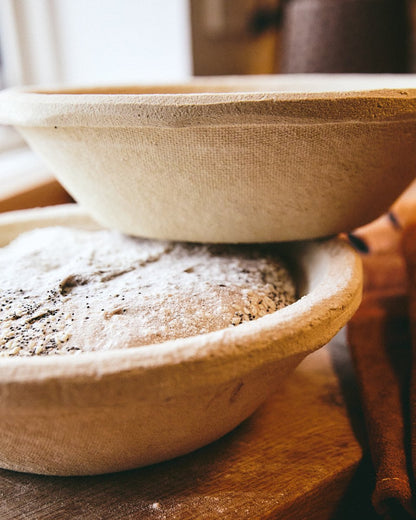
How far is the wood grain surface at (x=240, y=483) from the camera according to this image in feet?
1.49

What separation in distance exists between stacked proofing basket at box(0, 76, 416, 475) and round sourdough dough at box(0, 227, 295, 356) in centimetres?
3

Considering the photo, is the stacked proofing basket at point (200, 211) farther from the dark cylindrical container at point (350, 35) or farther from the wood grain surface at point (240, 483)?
the dark cylindrical container at point (350, 35)

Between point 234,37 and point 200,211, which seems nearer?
point 200,211

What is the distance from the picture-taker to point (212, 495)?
0.47 m

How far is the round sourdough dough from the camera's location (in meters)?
0.45

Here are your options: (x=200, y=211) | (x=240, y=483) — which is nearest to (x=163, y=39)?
(x=200, y=211)

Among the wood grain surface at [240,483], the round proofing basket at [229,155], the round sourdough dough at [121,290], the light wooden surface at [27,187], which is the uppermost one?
the round proofing basket at [229,155]

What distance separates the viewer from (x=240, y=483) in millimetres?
→ 488

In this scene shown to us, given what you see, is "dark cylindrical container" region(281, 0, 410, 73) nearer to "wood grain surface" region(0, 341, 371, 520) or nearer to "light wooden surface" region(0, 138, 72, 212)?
"light wooden surface" region(0, 138, 72, 212)

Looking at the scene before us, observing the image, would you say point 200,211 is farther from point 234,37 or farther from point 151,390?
point 234,37

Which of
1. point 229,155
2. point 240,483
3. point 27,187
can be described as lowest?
point 240,483

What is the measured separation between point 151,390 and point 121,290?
0.55 feet

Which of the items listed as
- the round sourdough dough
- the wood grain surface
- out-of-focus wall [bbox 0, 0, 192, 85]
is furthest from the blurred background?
the wood grain surface

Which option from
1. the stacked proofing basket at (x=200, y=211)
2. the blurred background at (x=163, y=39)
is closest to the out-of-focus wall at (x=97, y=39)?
the blurred background at (x=163, y=39)
